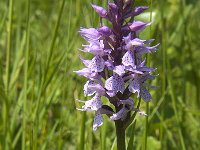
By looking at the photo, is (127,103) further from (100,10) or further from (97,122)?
(100,10)

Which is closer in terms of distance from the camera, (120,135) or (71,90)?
(120,135)

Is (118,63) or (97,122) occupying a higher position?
(118,63)

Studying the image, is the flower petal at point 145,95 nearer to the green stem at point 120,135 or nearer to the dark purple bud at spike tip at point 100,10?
the green stem at point 120,135

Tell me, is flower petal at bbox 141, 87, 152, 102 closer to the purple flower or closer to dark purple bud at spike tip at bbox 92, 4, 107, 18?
the purple flower

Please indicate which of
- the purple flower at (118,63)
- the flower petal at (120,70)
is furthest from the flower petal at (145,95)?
the flower petal at (120,70)

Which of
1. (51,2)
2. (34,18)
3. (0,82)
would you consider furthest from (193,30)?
(51,2)

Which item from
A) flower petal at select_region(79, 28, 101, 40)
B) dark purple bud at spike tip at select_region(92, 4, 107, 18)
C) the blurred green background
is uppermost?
dark purple bud at spike tip at select_region(92, 4, 107, 18)

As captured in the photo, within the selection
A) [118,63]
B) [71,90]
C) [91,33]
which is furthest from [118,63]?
[71,90]

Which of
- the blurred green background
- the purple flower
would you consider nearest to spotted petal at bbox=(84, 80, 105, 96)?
the purple flower
